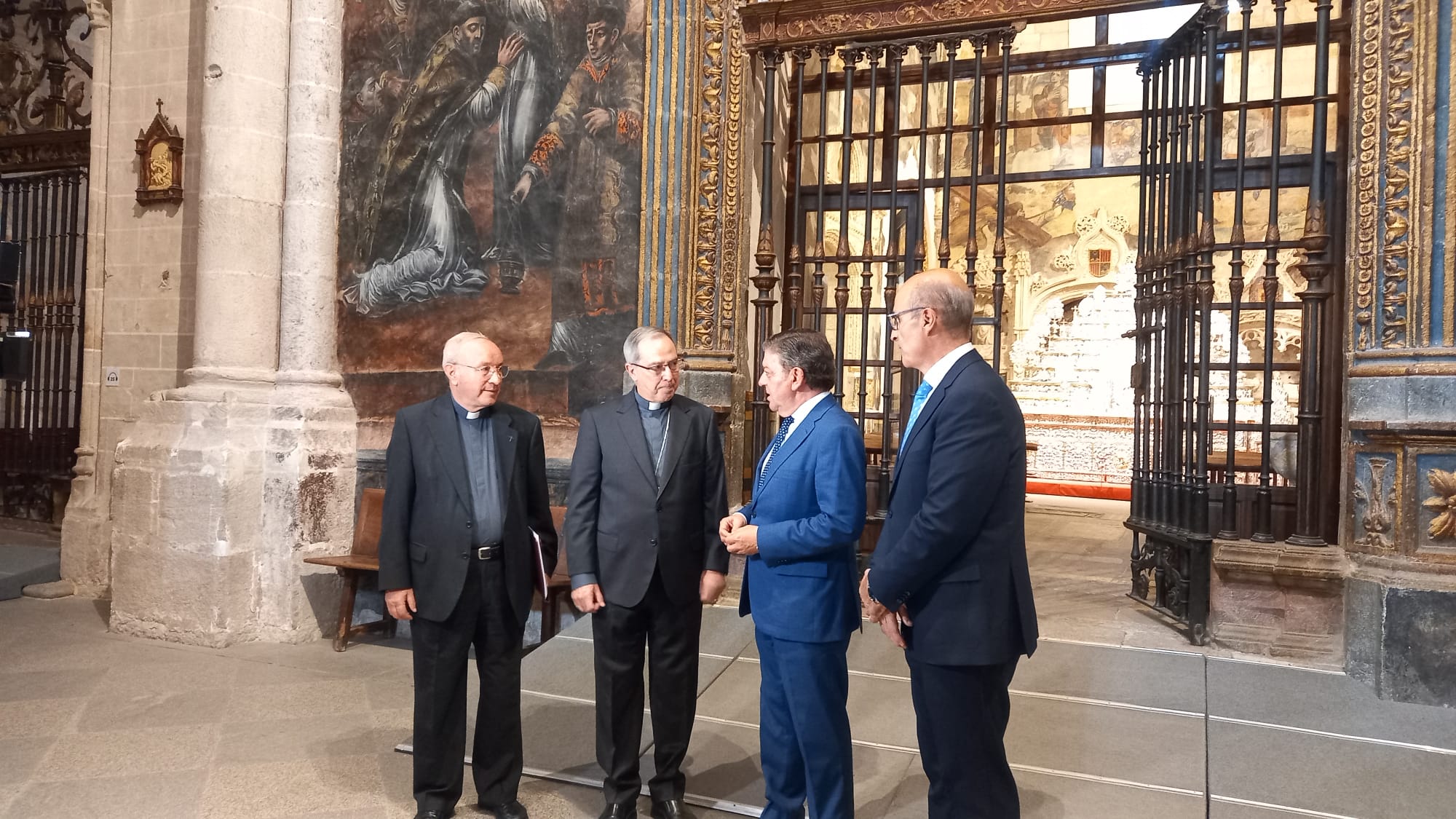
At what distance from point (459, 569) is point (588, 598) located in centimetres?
45

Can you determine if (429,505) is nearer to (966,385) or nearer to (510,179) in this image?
(966,385)

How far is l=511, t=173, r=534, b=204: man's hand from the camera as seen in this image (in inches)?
251

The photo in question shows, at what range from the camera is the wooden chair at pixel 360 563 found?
5828mm

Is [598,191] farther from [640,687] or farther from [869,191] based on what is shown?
[640,687]

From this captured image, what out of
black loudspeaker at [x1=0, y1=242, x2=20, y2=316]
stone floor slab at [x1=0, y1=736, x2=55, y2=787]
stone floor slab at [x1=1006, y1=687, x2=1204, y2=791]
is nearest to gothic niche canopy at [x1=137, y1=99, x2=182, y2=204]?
black loudspeaker at [x1=0, y1=242, x2=20, y2=316]

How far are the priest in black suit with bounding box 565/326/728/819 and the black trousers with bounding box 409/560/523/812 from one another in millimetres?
315

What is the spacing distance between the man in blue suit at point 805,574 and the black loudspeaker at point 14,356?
6119 mm

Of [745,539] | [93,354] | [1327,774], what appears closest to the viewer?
[745,539]

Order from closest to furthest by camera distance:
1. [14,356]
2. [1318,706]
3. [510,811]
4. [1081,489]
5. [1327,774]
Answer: [510,811] → [1327,774] → [1318,706] → [14,356] → [1081,489]

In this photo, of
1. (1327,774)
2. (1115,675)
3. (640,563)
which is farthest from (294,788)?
(1327,774)

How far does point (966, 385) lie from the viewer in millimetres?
2473

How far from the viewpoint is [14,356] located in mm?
6672

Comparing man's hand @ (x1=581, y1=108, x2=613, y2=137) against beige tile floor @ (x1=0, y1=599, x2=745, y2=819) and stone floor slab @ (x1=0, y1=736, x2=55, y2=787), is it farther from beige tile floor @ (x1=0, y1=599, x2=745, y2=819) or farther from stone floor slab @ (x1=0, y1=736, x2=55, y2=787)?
stone floor slab @ (x1=0, y1=736, x2=55, y2=787)

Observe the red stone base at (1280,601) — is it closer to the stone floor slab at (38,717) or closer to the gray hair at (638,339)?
the gray hair at (638,339)
